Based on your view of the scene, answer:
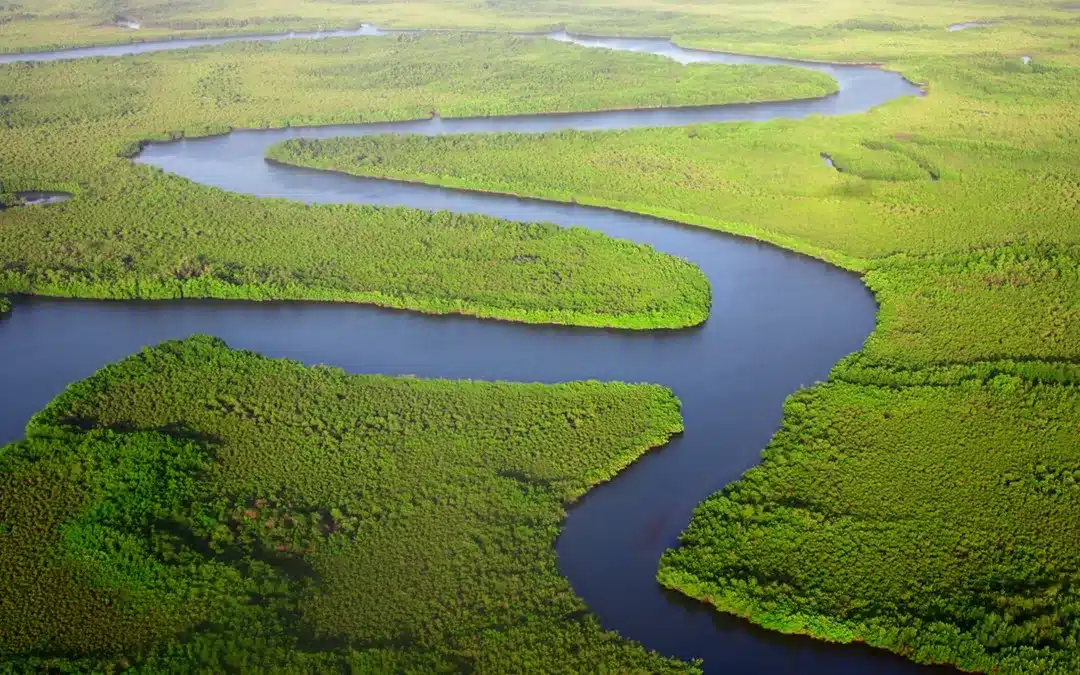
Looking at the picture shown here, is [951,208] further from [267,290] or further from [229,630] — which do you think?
[229,630]

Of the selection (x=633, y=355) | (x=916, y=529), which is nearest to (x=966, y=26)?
(x=633, y=355)

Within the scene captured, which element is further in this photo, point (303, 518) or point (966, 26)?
point (966, 26)

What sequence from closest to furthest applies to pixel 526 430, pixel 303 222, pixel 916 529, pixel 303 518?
pixel 916 529 → pixel 303 518 → pixel 526 430 → pixel 303 222

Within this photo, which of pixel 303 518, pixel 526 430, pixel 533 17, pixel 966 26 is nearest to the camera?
pixel 303 518

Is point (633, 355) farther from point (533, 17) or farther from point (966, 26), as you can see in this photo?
point (533, 17)

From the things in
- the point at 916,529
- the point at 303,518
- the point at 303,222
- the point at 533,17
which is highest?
the point at 533,17

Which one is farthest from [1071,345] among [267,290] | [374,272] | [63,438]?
[63,438]

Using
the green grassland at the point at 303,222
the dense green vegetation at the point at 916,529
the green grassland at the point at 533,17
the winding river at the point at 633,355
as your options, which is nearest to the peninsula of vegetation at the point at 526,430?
the dense green vegetation at the point at 916,529

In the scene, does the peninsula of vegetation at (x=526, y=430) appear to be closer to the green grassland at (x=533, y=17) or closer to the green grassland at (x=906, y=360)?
the green grassland at (x=906, y=360)
